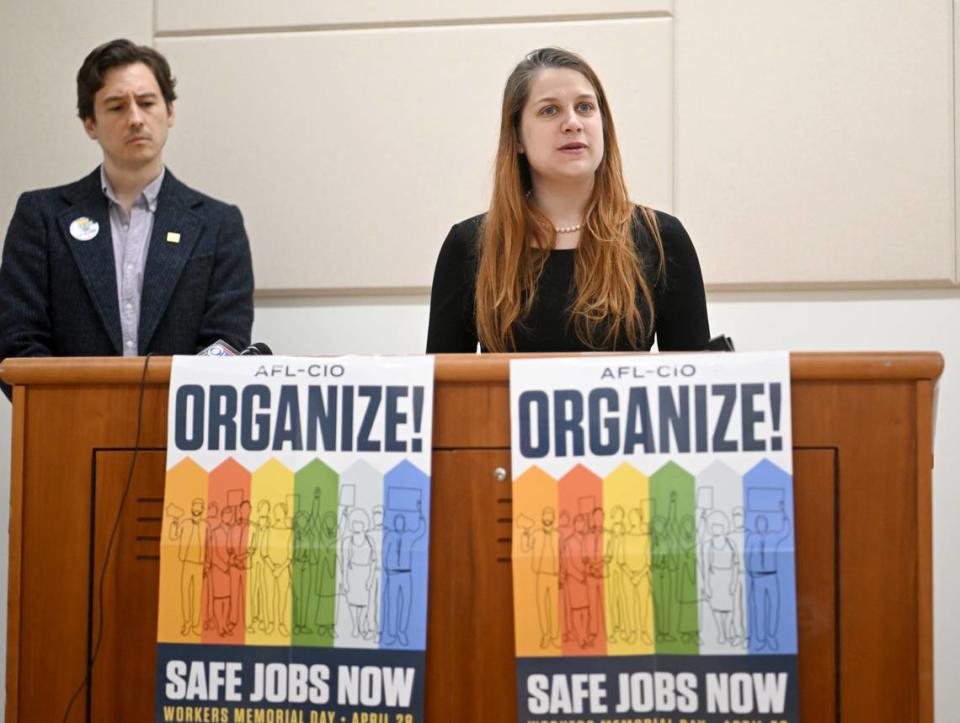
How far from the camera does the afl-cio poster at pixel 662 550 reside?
162 cm

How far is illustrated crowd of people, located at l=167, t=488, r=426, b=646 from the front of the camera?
1.67 meters

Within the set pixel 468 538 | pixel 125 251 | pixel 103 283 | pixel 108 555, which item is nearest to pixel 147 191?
pixel 125 251

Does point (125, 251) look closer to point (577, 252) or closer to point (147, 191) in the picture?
point (147, 191)

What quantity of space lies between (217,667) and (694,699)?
69cm

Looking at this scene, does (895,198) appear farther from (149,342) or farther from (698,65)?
(149,342)

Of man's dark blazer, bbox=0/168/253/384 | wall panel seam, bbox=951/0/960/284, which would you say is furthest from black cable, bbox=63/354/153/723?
wall panel seam, bbox=951/0/960/284

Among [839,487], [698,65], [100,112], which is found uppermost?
[698,65]

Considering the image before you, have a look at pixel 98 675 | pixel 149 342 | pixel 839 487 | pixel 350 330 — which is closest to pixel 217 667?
pixel 98 675

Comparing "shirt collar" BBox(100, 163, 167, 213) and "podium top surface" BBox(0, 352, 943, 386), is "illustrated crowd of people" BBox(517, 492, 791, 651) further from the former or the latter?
"shirt collar" BBox(100, 163, 167, 213)

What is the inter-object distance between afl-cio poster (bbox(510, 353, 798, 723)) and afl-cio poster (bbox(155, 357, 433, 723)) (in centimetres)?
17

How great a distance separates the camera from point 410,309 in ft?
10.6

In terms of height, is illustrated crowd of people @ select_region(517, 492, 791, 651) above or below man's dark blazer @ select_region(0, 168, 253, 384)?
below

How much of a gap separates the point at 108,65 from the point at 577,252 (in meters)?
1.38

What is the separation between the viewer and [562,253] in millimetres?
2244
